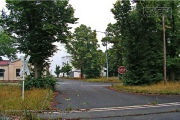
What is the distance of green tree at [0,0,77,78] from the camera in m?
23.2

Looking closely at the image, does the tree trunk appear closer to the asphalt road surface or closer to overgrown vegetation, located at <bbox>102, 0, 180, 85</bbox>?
the asphalt road surface

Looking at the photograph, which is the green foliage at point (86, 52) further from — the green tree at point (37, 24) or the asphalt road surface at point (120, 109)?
the asphalt road surface at point (120, 109)

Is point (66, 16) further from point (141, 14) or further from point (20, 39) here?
point (141, 14)

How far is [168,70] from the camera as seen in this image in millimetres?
31531

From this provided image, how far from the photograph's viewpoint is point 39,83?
2345cm

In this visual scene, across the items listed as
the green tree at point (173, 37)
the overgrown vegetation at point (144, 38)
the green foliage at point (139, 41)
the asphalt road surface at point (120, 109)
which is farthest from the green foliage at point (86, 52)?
the asphalt road surface at point (120, 109)

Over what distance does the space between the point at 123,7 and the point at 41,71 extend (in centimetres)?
1217

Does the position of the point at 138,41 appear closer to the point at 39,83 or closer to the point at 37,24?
the point at 37,24

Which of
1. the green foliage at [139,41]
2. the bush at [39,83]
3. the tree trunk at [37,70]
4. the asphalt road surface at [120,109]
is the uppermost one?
the green foliage at [139,41]

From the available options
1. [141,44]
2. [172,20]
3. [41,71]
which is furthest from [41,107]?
[172,20]

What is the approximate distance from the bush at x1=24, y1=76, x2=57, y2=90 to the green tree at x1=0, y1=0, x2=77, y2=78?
39.0 inches

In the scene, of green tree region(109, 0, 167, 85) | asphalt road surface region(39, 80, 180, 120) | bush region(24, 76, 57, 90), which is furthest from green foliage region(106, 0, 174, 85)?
asphalt road surface region(39, 80, 180, 120)

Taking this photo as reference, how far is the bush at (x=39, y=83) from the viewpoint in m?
23.0

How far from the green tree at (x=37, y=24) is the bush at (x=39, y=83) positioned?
990 mm
